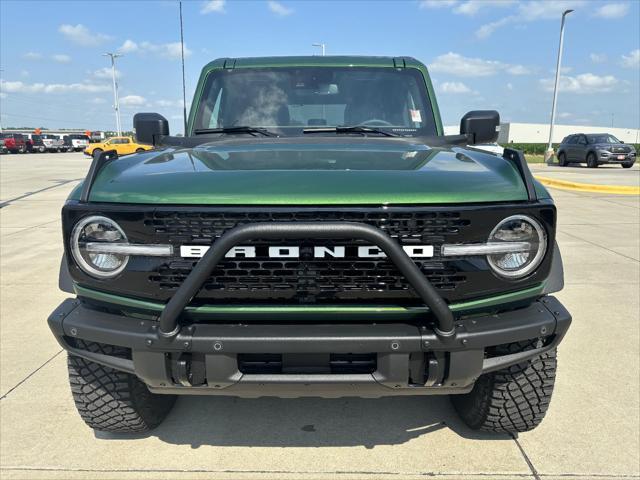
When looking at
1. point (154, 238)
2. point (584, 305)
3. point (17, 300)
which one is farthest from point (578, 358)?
point (17, 300)

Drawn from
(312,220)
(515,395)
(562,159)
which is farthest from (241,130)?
(562,159)

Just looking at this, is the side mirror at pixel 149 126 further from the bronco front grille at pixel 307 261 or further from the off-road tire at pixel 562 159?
the off-road tire at pixel 562 159

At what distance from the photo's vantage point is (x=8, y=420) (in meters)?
2.84

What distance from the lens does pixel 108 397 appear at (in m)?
2.48

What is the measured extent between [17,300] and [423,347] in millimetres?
4406

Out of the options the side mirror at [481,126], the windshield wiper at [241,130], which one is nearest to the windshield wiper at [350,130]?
the windshield wiper at [241,130]

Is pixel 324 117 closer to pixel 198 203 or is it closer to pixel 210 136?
pixel 210 136

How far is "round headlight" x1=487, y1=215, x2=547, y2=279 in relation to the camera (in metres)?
2.04

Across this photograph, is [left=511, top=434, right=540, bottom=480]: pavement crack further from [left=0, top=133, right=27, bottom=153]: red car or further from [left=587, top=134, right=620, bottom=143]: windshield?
[left=0, top=133, right=27, bottom=153]: red car

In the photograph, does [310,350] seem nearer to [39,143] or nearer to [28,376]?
[28,376]

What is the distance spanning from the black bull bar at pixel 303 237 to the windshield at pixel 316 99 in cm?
176

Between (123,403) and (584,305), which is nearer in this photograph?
(123,403)

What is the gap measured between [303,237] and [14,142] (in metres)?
47.9

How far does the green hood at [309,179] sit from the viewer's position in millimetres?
1930
